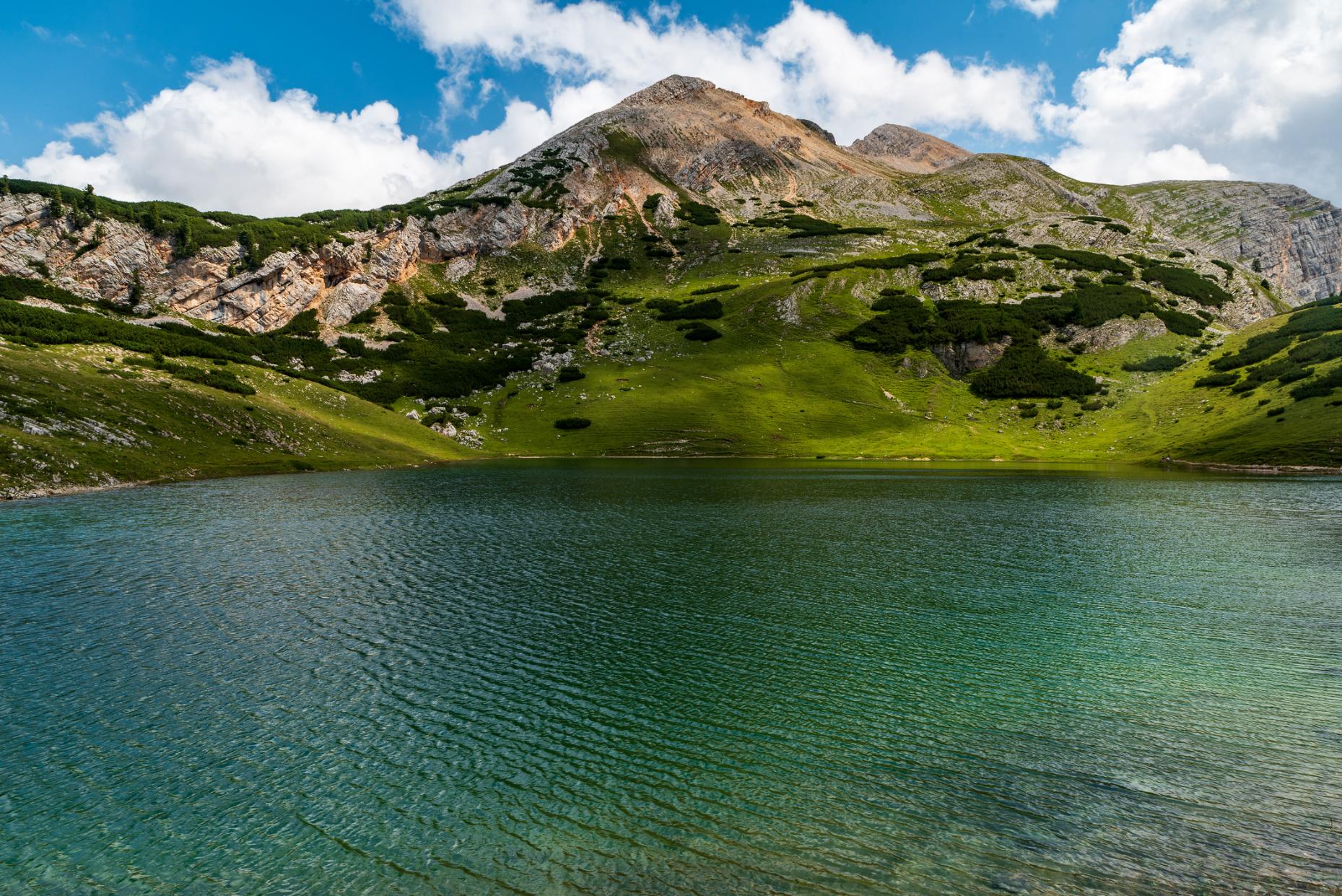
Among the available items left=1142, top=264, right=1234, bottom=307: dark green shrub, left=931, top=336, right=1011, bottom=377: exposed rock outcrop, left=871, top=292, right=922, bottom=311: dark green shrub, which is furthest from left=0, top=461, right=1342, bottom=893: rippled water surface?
left=1142, top=264, right=1234, bottom=307: dark green shrub

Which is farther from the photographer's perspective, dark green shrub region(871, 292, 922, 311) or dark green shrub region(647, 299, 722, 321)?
dark green shrub region(647, 299, 722, 321)

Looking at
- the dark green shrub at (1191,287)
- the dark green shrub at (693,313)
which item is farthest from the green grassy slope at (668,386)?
the dark green shrub at (1191,287)

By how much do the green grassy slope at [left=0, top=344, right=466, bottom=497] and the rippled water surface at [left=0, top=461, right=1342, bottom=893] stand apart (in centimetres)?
3069

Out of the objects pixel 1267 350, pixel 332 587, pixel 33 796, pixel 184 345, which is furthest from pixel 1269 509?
pixel 184 345

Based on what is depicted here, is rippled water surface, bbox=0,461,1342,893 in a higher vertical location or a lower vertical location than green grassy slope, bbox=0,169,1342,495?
lower

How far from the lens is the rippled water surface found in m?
13.4

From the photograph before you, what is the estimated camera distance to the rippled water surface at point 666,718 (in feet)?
44.1

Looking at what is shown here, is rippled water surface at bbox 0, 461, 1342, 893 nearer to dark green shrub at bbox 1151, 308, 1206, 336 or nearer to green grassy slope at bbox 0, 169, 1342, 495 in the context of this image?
green grassy slope at bbox 0, 169, 1342, 495

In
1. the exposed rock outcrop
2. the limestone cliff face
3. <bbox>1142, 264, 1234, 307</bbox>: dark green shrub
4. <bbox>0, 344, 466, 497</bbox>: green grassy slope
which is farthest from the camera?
<bbox>1142, 264, 1234, 307</bbox>: dark green shrub

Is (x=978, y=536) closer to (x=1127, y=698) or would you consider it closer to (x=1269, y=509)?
(x=1127, y=698)

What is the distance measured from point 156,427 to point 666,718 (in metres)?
98.1

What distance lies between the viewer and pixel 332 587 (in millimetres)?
34844

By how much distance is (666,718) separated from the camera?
20250 millimetres

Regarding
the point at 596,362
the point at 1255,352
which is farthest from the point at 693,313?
the point at 1255,352
